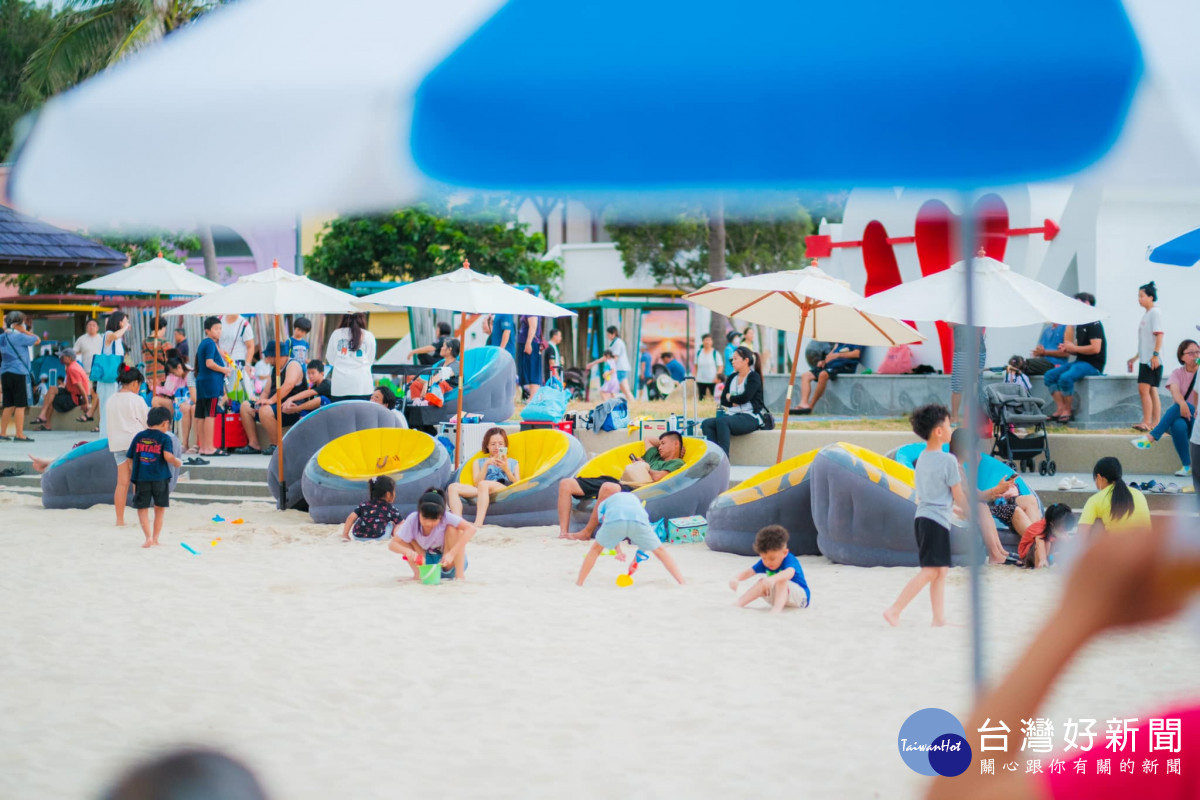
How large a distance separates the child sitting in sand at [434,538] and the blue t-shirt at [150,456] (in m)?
2.89

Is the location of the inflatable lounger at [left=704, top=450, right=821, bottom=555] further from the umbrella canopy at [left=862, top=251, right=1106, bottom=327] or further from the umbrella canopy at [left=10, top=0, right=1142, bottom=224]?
the umbrella canopy at [left=10, top=0, right=1142, bottom=224]

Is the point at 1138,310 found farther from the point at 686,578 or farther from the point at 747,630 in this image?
the point at 747,630

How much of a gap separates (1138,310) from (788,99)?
1725 centimetres

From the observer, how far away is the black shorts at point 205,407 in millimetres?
14688

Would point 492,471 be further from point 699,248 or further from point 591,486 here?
point 699,248

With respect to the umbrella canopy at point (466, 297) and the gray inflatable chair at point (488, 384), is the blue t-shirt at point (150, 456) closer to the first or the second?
the umbrella canopy at point (466, 297)

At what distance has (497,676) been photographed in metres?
5.87

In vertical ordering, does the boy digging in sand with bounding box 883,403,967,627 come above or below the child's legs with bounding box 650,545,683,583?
above

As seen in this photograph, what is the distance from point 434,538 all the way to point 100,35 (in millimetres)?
19713

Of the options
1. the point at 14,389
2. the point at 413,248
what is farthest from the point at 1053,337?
the point at 413,248

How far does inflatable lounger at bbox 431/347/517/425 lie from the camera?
50.2ft

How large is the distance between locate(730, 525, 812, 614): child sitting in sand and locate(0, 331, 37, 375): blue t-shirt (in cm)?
1274

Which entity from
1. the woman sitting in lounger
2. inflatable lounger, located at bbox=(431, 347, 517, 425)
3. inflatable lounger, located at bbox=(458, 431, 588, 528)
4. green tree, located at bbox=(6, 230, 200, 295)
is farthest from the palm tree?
inflatable lounger, located at bbox=(458, 431, 588, 528)

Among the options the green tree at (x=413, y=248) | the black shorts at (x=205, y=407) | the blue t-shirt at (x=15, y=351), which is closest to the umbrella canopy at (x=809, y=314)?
the black shorts at (x=205, y=407)
